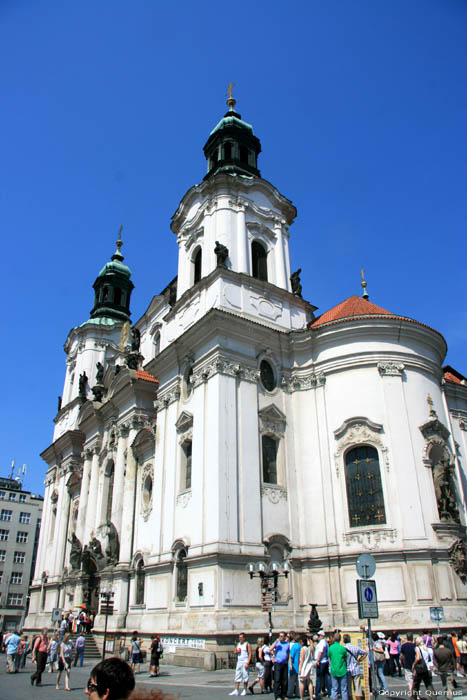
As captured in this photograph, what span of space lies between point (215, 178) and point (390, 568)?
19.8 m

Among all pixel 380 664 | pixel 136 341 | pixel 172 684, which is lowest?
pixel 172 684

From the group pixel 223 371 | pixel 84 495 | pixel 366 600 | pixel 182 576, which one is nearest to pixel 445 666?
pixel 366 600

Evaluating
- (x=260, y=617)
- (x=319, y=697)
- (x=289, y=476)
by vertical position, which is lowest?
(x=319, y=697)

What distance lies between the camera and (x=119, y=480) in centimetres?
2797

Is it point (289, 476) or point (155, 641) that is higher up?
point (289, 476)

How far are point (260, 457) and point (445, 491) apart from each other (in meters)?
7.24

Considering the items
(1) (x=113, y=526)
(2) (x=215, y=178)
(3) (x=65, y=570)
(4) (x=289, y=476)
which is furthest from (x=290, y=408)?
(3) (x=65, y=570)

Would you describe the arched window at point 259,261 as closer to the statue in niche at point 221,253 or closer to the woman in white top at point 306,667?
the statue in niche at point 221,253

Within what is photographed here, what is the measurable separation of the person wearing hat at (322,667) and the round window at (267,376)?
44.4 ft

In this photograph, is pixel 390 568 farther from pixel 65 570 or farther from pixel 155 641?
pixel 65 570

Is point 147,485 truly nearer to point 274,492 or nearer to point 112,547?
point 112,547

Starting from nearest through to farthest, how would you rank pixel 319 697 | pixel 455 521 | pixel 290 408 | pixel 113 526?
pixel 319 697 → pixel 455 521 → pixel 290 408 → pixel 113 526

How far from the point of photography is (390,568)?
65.4 ft

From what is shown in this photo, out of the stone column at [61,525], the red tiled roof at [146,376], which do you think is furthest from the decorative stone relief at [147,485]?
the stone column at [61,525]
